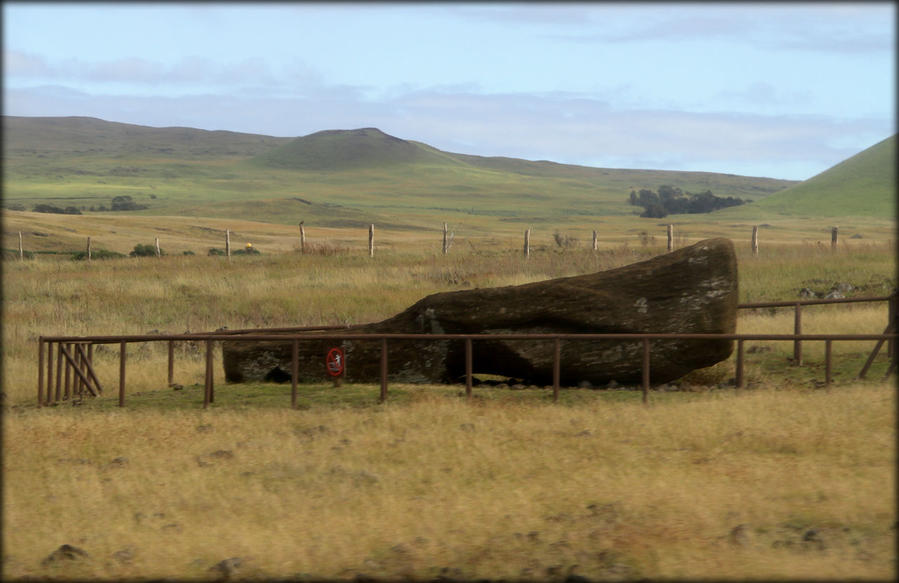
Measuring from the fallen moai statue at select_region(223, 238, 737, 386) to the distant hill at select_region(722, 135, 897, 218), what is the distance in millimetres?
83878

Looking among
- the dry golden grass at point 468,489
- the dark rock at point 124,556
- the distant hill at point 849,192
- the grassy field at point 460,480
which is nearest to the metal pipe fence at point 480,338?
the grassy field at point 460,480

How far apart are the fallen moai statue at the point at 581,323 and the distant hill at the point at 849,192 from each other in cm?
8388

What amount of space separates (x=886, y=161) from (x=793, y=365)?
377ft

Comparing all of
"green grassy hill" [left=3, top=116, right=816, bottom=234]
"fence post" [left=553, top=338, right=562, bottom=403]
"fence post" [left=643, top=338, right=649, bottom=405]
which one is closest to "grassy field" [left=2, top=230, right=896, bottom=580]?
"fence post" [left=553, top=338, right=562, bottom=403]

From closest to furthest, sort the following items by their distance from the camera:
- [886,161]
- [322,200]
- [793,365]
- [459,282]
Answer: [793,365]
[459,282]
[886,161]
[322,200]

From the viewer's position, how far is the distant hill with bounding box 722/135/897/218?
100m

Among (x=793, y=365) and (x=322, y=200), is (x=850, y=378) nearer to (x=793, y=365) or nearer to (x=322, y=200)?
(x=793, y=365)

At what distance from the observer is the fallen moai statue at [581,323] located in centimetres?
1500

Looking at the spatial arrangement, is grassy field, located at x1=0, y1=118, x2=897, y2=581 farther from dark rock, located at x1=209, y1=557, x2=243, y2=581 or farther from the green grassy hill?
the green grassy hill

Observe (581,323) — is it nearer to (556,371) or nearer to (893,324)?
(556,371)

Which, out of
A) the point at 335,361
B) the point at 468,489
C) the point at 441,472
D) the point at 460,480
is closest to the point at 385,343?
the point at 335,361

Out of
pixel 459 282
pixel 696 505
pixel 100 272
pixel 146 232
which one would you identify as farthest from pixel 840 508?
pixel 146 232

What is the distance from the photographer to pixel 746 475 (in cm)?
988

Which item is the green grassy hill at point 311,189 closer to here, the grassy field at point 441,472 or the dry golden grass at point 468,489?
the grassy field at point 441,472
